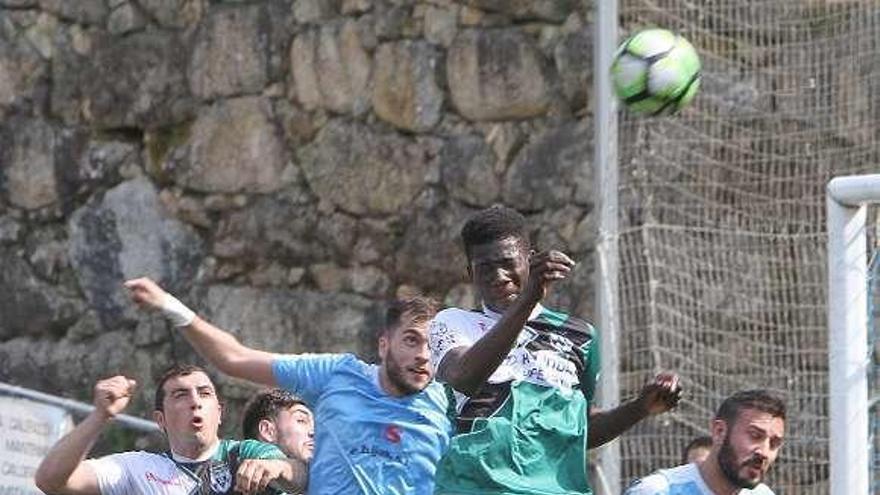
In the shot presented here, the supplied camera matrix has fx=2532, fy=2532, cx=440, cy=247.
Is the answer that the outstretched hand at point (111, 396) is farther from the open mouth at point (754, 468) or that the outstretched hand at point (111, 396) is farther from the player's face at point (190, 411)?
the open mouth at point (754, 468)

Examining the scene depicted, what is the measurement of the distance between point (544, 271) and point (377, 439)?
817mm

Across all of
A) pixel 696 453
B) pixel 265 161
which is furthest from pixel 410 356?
pixel 265 161

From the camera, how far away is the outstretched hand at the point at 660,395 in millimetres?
7781

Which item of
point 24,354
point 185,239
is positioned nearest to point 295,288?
point 185,239

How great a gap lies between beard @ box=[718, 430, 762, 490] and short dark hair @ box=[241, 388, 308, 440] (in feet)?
5.17

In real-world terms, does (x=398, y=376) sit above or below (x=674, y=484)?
above

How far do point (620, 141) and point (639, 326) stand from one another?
0.87 metres

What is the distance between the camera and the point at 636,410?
25.8 ft

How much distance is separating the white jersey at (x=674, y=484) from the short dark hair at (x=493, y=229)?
32.4 inches

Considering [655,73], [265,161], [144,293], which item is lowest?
[144,293]

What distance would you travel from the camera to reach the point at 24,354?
13516mm

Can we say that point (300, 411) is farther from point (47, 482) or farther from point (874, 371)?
point (874, 371)

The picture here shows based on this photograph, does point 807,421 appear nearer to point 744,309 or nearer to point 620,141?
point 744,309

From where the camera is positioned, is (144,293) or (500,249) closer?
(144,293)
